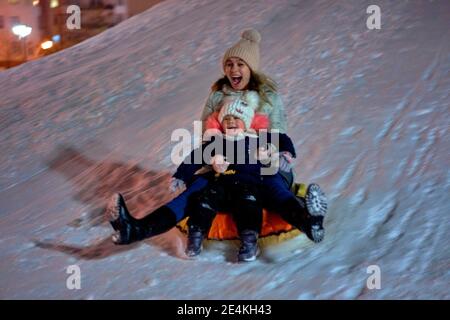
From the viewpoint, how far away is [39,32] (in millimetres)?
33812

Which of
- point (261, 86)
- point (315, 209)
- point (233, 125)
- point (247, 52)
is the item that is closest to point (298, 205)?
point (315, 209)

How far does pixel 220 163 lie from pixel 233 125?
9.5 inches

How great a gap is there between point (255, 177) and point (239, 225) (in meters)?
0.29

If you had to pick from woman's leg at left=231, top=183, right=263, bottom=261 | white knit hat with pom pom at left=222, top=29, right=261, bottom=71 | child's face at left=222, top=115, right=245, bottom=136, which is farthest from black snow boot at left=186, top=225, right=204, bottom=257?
white knit hat with pom pom at left=222, top=29, right=261, bottom=71

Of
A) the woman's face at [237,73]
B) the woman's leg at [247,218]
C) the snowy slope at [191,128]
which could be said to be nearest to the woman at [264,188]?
the woman's face at [237,73]

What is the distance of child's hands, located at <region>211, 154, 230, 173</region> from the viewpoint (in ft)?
12.0

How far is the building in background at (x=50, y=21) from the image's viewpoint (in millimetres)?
17266

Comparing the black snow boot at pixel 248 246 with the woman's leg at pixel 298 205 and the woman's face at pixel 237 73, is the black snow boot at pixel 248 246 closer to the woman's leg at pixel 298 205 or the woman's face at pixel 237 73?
the woman's leg at pixel 298 205

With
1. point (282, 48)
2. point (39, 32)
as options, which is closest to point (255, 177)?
point (282, 48)

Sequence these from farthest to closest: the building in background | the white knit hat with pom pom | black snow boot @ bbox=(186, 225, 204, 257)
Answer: the building in background < the white knit hat with pom pom < black snow boot @ bbox=(186, 225, 204, 257)

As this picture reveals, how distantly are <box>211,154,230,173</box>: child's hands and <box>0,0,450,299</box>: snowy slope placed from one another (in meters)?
0.39

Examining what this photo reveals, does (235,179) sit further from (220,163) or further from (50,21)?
(50,21)

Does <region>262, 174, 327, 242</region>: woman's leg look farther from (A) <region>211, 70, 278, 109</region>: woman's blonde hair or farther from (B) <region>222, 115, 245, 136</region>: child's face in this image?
(A) <region>211, 70, 278, 109</region>: woman's blonde hair
